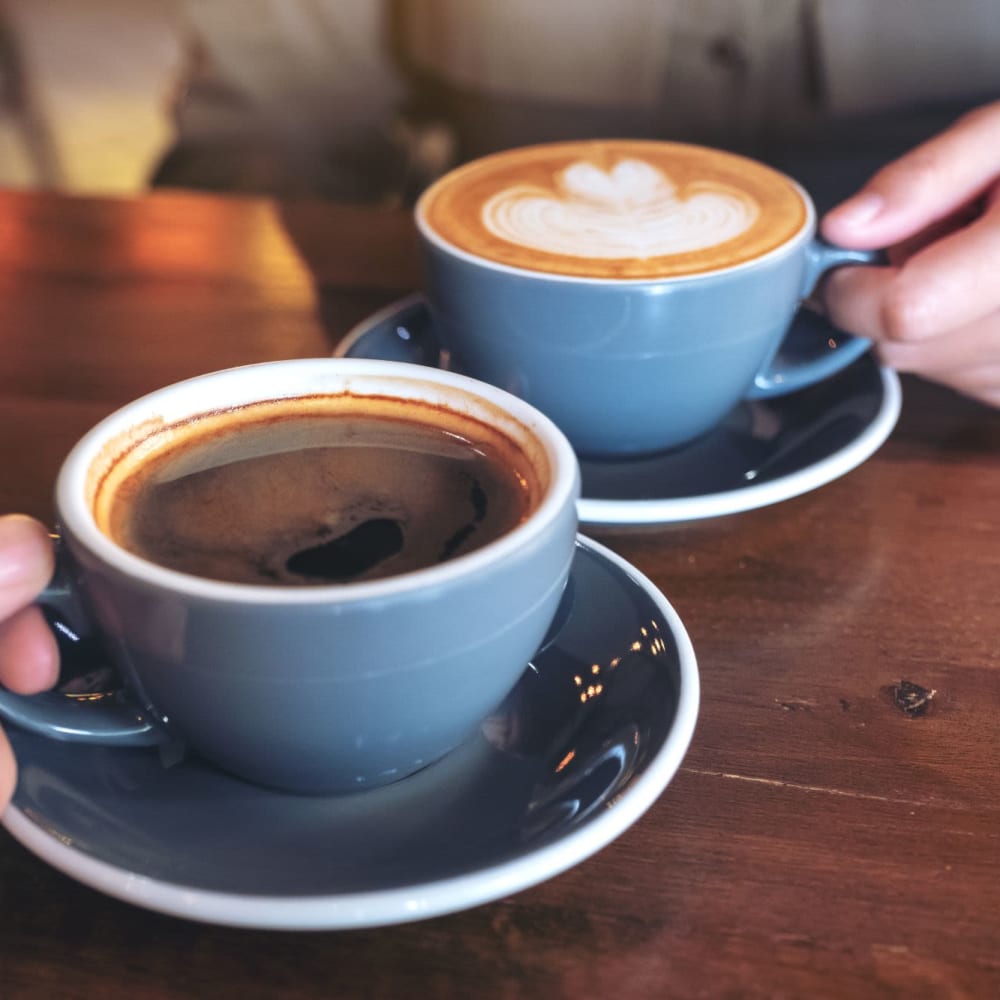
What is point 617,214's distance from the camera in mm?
782

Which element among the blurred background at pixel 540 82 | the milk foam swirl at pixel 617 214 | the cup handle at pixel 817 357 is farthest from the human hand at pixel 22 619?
the blurred background at pixel 540 82

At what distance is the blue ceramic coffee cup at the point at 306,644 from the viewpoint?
398mm

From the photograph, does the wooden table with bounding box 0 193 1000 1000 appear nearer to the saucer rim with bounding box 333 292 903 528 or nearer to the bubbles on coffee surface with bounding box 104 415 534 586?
the saucer rim with bounding box 333 292 903 528

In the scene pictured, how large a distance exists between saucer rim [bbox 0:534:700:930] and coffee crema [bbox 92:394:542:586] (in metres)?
0.11

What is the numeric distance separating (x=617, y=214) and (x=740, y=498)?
0.78ft

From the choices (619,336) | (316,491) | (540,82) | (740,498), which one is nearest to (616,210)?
(619,336)

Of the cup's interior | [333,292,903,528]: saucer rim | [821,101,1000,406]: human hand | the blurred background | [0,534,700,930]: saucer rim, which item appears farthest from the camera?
the blurred background

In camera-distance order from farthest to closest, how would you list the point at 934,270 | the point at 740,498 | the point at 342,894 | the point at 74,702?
1. the point at 934,270
2. the point at 740,498
3. the point at 74,702
4. the point at 342,894

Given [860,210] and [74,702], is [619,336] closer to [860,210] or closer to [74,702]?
[860,210]

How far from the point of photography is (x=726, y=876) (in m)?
0.45

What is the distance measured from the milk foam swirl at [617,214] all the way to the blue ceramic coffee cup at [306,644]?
0.26m

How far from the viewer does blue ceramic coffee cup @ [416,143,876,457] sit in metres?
0.69

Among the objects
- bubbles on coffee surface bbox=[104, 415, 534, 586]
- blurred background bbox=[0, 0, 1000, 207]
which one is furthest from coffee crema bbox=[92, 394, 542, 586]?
blurred background bbox=[0, 0, 1000, 207]

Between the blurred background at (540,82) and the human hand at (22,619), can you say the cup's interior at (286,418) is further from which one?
the blurred background at (540,82)
